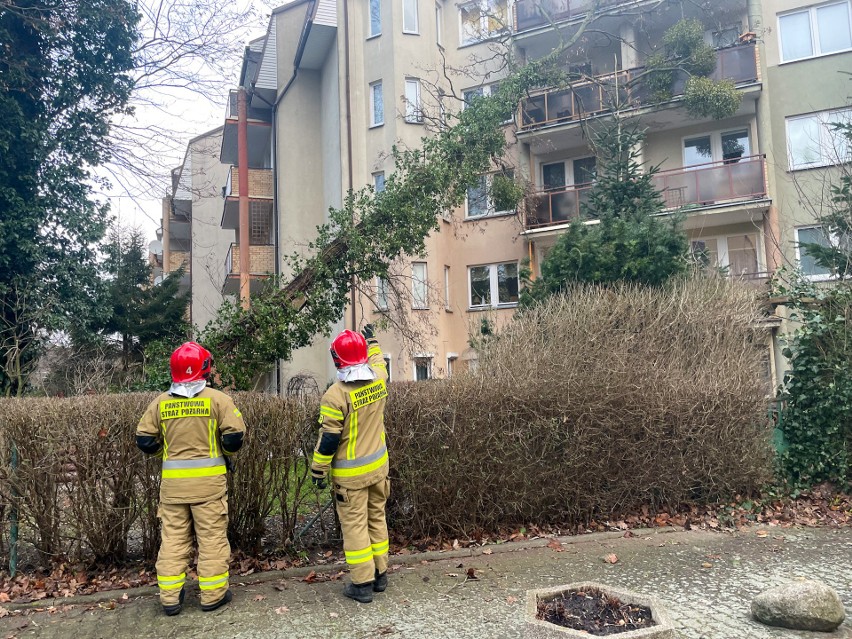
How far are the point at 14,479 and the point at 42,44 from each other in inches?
377

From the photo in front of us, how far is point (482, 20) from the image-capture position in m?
21.7

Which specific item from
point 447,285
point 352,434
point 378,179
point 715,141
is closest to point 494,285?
point 447,285

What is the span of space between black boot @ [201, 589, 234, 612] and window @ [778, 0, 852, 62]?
20815 mm

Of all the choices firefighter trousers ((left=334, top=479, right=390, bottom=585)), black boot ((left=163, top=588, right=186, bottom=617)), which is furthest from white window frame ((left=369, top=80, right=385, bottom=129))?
black boot ((left=163, top=588, right=186, bottom=617))

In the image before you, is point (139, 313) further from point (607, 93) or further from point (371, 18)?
point (607, 93)

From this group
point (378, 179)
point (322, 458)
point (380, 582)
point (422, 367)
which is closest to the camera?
point (322, 458)

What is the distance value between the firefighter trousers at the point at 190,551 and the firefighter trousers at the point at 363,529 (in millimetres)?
921

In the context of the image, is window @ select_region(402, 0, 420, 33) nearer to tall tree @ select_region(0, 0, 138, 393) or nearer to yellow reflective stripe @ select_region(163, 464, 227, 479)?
tall tree @ select_region(0, 0, 138, 393)

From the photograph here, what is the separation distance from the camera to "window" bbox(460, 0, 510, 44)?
19359 mm

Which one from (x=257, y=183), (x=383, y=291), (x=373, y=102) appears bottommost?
(x=383, y=291)

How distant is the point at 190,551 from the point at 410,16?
808 inches

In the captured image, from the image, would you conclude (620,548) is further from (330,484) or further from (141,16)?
(141,16)

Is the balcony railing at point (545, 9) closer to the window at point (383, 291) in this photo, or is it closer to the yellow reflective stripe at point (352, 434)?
the window at point (383, 291)

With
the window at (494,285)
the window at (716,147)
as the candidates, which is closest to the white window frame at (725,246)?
the window at (716,147)
